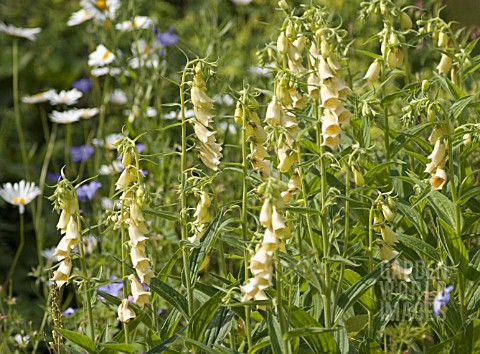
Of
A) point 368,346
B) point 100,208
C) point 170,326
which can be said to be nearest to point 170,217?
point 170,326

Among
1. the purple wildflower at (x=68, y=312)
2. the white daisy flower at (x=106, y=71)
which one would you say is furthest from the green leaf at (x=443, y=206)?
the white daisy flower at (x=106, y=71)

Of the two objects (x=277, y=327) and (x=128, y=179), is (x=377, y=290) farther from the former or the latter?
(x=128, y=179)

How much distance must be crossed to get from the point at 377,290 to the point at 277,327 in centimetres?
73

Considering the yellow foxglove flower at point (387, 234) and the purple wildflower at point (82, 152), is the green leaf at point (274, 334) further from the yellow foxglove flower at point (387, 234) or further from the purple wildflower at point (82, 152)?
the purple wildflower at point (82, 152)

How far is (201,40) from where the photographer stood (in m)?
3.71

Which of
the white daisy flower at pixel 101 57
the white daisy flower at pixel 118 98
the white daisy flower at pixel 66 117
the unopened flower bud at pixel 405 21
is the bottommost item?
the white daisy flower at pixel 118 98

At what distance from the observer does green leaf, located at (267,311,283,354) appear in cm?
173

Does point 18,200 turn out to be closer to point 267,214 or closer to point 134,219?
point 134,219

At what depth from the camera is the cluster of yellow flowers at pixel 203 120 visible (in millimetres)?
1872

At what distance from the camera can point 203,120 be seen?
1.90 meters

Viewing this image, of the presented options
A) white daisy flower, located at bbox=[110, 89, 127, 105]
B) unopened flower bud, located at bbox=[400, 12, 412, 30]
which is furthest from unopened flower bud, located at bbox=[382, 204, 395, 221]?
white daisy flower, located at bbox=[110, 89, 127, 105]

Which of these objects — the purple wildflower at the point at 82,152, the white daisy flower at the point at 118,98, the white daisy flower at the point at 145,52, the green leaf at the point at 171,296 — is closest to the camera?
the green leaf at the point at 171,296

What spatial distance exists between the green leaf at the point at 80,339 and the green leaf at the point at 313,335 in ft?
1.54

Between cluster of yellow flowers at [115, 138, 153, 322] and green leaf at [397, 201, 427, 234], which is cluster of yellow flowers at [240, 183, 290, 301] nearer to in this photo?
cluster of yellow flowers at [115, 138, 153, 322]
